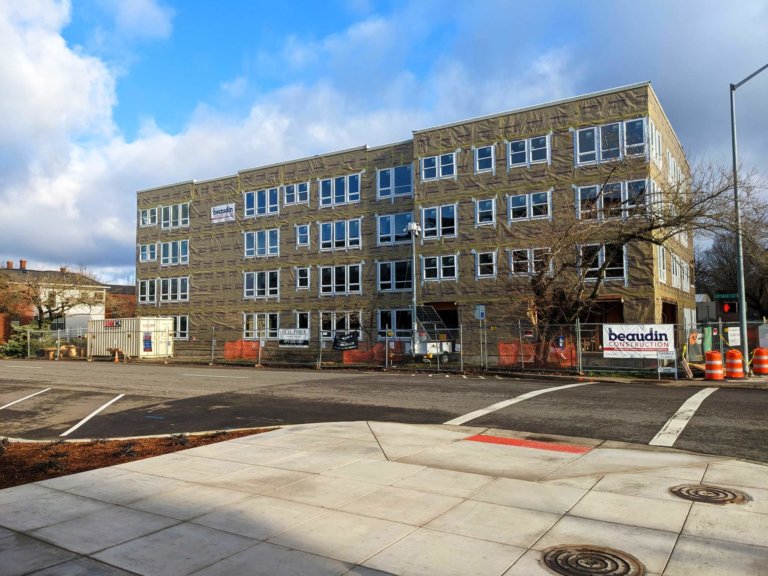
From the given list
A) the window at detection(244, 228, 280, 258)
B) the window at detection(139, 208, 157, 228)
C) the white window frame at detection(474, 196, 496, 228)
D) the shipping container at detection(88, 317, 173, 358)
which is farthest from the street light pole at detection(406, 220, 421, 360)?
the window at detection(139, 208, 157, 228)

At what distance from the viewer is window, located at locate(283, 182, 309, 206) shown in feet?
133

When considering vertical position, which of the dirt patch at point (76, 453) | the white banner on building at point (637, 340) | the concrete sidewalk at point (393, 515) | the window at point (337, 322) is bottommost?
the dirt patch at point (76, 453)

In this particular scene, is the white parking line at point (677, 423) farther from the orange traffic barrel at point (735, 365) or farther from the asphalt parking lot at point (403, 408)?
the orange traffic barrel at point (735, 365)

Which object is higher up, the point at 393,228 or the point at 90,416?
the point at 393,228

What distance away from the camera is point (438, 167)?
34219 millimetres

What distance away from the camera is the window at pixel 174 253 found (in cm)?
4606

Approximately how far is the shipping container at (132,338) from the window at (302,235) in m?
9.91

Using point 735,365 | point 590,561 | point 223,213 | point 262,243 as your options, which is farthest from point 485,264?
point 590,561

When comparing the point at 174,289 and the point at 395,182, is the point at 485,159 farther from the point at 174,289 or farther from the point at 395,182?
the point at 174,289

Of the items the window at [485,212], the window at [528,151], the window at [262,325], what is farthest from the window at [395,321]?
the window at [528,151]

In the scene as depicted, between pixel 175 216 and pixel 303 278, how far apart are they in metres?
14.3

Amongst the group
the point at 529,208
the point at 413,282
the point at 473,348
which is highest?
the point at 529,208

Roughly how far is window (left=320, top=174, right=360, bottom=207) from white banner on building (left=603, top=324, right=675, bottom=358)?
70.2ft

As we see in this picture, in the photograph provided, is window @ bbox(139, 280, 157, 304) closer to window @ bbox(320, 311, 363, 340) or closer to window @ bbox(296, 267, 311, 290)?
window @ bbox(296, 267, 311, 290)
